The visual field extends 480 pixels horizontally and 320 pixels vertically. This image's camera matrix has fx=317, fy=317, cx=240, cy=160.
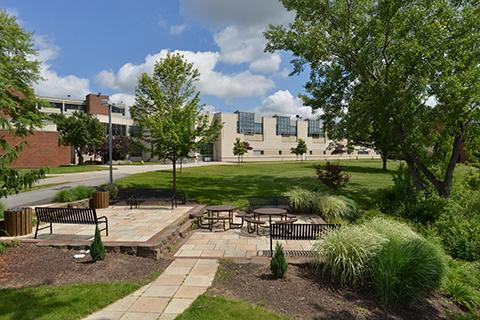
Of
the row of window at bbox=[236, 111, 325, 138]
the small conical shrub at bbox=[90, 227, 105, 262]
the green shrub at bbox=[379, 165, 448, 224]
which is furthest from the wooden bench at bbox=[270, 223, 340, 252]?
the row of window at bbox=[236, 111, 325, 138]

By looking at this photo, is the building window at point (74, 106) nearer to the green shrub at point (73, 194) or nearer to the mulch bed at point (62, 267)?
the green shrub at point (73, 194)

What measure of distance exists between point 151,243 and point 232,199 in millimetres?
7356

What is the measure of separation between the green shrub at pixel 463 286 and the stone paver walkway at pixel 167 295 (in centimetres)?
425

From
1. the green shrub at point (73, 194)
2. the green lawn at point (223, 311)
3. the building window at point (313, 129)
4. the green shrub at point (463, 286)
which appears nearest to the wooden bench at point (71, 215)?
the green lawn at point (223, 311)

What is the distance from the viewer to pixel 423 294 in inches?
207

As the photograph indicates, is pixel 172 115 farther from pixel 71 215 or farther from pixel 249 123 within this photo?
pixel 249 123

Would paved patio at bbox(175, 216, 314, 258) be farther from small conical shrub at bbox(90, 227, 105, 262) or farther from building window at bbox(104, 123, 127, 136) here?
building window at bbox(104, 123, 127, 136)

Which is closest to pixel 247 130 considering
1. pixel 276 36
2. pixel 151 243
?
pixel 276 36

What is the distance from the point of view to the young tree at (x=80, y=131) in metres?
40.5

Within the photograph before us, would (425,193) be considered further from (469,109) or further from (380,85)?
(380,85)

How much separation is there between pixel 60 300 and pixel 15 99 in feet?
32.3

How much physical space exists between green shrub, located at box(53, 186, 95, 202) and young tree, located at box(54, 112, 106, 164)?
1176 inches

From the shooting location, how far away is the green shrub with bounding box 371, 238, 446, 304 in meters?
5.00

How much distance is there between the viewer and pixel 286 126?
241ft
